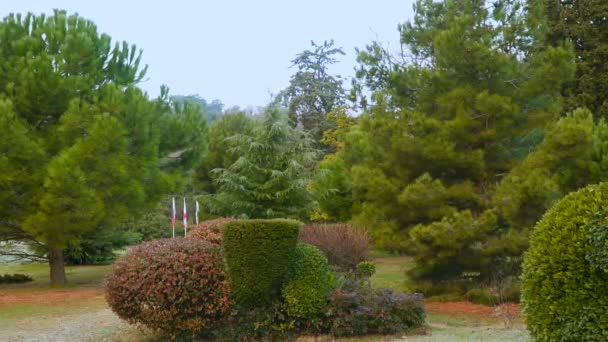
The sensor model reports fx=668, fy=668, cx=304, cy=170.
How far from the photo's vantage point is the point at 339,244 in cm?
1485

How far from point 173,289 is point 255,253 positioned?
1.22 metres

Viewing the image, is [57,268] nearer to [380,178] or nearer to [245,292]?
[380,178]

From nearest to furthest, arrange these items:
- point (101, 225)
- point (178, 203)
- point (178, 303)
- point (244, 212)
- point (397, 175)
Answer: point (178, 303)
point (397, 175)
point (101, 225)
point (244, 212)
point (178, 203)

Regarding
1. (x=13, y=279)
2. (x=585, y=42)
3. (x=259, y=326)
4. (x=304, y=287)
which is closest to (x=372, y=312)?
(x=304, y=287)

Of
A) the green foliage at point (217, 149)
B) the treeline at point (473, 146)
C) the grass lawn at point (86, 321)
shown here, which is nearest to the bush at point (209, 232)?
the grass lawn at point (86, 321)

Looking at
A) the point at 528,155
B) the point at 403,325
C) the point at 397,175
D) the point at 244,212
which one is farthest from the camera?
the point at 244,212

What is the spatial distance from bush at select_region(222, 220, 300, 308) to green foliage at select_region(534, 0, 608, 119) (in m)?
15.9

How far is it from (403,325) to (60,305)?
8.54 metres

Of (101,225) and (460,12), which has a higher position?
(460,12)

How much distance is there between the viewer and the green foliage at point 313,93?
45.5m

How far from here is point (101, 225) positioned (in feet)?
57.5

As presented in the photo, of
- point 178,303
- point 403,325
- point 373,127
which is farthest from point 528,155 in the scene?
point 178,303

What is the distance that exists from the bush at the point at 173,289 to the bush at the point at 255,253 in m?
0.24

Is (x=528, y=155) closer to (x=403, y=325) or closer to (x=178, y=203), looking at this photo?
(x=403, y=325)
